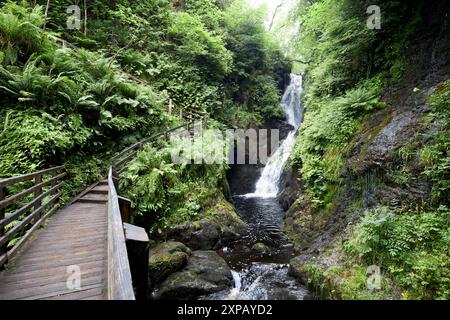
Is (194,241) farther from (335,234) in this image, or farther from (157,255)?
(335,234)

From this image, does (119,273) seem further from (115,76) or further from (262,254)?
(115,76)

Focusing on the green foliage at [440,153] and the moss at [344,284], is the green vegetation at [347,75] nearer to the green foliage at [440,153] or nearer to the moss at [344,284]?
the green foliage at [440,153]

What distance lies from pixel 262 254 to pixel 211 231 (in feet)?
6.23

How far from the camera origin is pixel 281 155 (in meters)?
16.8

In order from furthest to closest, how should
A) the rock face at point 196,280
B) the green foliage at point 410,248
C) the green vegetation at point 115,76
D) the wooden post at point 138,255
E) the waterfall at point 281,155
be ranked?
the waterfall at point 281,155
the green vegetation at point 115,76
the rock face at point 196,280
the green foliage at point 410,248
the wooden post at point 138,255

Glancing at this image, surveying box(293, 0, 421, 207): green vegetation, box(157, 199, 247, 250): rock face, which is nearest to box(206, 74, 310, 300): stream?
box(157, 199, 247, 250): rock face

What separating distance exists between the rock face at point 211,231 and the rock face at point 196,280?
0.85 metres

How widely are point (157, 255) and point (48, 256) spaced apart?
321 cm

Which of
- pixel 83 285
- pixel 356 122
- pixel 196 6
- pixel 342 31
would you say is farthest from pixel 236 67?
pixel 83 285

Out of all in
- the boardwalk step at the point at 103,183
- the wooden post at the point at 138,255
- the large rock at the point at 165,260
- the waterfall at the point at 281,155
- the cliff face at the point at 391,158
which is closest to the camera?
the wooden post at the point at 138,255

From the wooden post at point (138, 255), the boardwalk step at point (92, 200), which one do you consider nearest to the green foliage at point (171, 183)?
the boardwalk step at point (92, 200)

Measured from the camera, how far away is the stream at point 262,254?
6219 millimetres

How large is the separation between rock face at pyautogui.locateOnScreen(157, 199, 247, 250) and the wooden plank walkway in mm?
2865

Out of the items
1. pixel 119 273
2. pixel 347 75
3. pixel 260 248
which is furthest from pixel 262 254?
pixel 347 75
